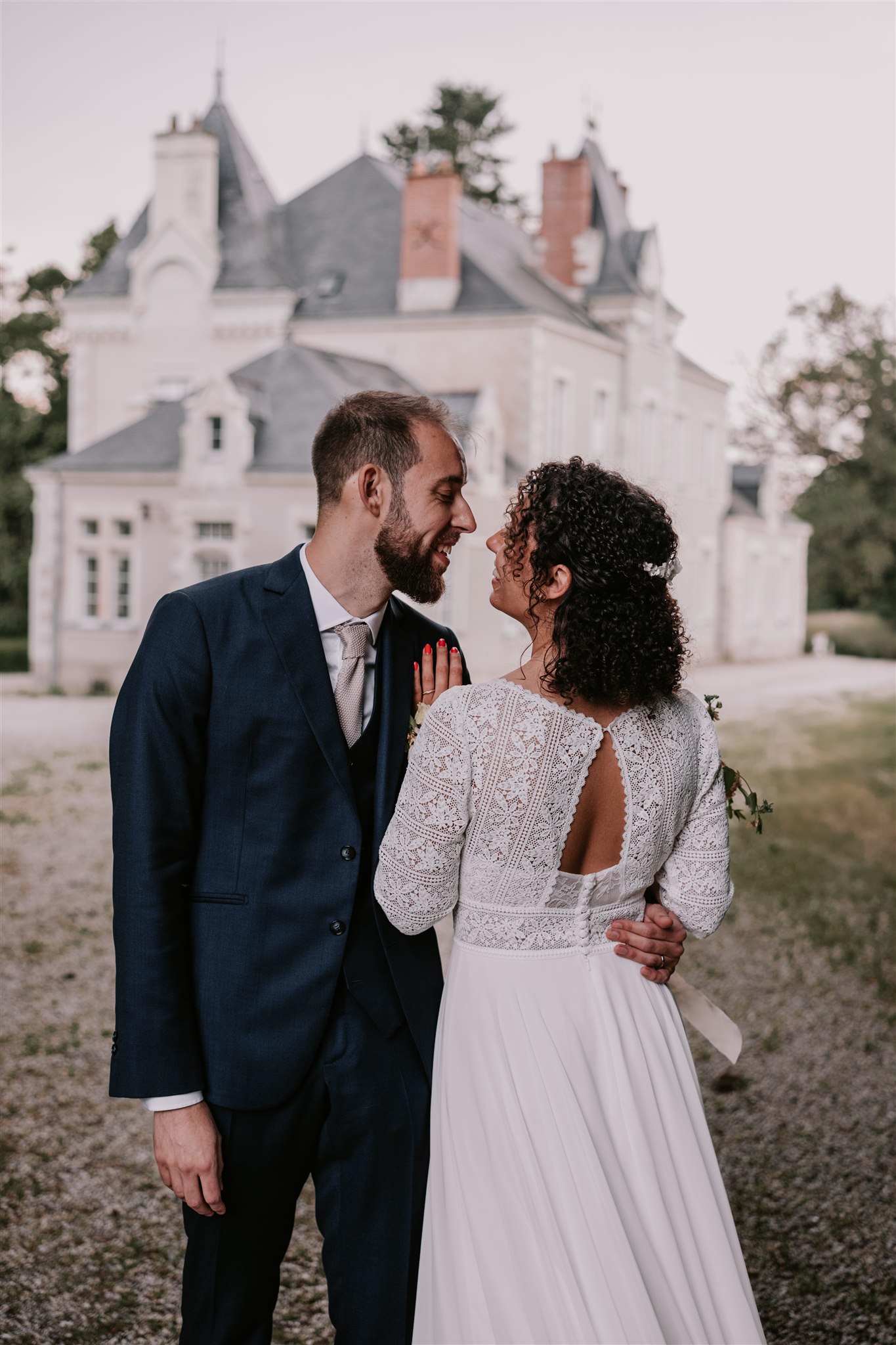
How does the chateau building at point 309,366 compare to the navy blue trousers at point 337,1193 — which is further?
the chateau building at point 309,366

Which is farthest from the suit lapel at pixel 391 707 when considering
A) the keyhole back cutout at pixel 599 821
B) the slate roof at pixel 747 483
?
the slate roof at pixel 747 483

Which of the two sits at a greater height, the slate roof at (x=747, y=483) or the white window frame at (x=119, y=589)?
the slate roof at (x=747, y=483)

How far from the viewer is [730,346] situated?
26031 mm

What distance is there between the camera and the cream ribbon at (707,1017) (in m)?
2.45

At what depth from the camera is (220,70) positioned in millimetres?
24172

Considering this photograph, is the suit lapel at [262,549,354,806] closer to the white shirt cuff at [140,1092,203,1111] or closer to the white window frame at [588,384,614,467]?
the white shirt cuff at [140,1092,203,1111]

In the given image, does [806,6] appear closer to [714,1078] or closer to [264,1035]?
[714,1078]

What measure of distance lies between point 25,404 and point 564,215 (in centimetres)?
1080

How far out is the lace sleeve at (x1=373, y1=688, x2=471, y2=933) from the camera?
1.96 meters

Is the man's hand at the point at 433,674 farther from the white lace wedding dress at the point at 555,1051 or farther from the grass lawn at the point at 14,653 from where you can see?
the grass lawn at the point at 14,653

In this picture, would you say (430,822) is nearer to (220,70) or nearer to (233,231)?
(233,231)

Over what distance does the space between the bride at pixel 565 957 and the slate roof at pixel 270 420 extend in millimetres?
17070

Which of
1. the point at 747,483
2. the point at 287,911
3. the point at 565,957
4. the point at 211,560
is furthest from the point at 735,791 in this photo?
the point at 747,483

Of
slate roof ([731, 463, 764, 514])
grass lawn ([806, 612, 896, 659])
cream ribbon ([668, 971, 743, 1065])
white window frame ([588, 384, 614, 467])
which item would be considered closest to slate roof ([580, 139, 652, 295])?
white window frame ([588, 384, 614, 467])
